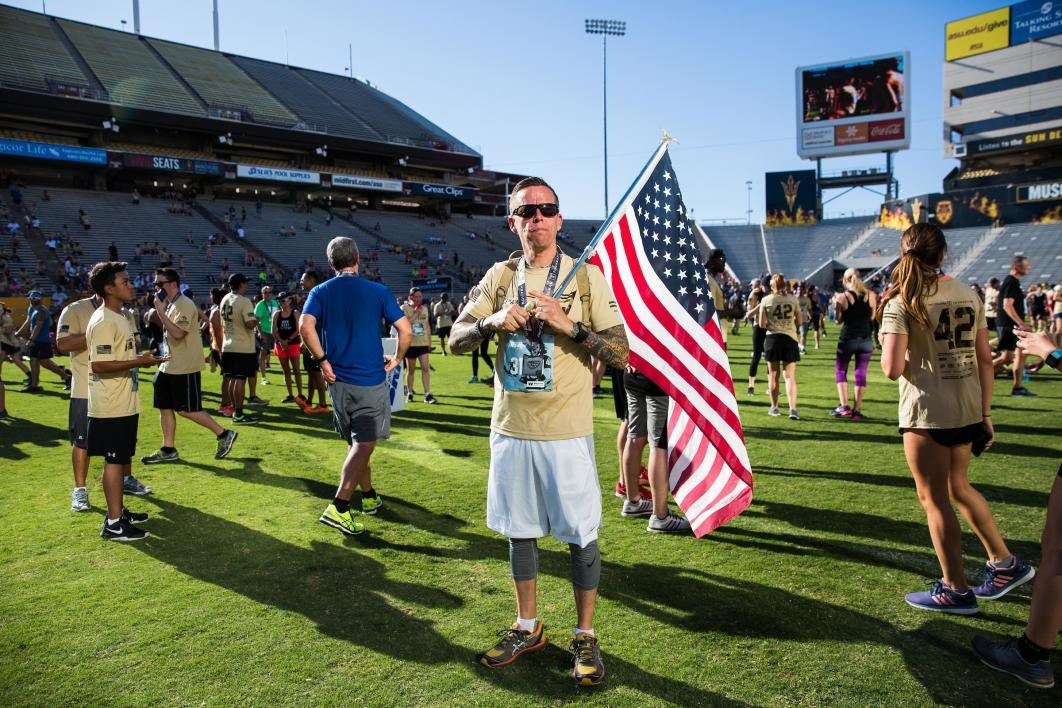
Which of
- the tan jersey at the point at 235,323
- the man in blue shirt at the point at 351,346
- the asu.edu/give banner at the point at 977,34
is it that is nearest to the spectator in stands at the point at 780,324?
the man in blue shirt at the point at 351,346

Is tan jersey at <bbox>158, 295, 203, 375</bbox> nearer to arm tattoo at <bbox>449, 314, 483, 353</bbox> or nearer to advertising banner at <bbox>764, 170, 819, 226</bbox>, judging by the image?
arm tattoo at <bbox>449, 314, 483, 353</bbox>

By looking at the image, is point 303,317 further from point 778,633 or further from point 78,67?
point 78,67

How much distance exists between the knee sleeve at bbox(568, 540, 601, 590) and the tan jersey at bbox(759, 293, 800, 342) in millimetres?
6242

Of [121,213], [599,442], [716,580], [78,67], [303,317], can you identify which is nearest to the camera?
[716,580]

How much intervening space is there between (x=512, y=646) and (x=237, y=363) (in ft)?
24.9

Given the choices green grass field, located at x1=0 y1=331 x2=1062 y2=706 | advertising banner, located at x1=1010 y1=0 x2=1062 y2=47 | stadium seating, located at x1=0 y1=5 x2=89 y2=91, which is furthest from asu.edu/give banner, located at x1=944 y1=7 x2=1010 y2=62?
stadium seating, located at x1=0 y1=5 x2=89 y2=91

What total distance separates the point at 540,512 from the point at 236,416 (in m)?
7.64

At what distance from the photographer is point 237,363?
9.48m

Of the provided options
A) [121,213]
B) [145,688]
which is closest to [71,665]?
[145,688]

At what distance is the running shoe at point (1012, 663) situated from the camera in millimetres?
2889

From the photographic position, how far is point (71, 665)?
10.4 ft

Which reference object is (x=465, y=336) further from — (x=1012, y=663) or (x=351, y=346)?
(x=1012, y=663)

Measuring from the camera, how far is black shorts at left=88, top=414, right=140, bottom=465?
4801mm

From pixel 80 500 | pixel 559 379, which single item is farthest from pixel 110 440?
pixel 559 379
